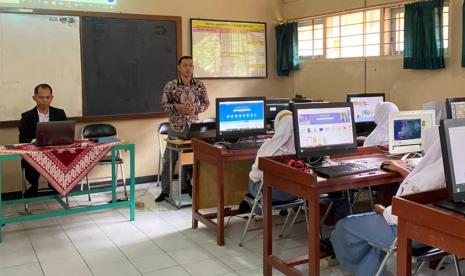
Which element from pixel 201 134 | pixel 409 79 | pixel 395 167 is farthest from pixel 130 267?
pixel 409 79

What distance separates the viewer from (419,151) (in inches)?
133

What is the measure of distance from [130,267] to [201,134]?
1511 mm

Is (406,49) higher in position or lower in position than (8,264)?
higher

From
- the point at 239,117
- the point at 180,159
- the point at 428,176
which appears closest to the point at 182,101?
the point at 180,159

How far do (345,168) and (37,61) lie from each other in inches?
141

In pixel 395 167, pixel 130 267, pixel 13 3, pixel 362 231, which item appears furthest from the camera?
pixel 13 3

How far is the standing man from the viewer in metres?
4.78

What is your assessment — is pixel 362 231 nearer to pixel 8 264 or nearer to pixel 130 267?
pixel 130 267

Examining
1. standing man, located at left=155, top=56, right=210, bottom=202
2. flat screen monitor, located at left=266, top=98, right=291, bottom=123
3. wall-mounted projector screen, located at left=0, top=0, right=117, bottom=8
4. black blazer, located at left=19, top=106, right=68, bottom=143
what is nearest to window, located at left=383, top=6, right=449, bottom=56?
flat screen monitor, located at left=266, top=98, right=291, bottom=123

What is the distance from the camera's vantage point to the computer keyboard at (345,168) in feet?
9.13

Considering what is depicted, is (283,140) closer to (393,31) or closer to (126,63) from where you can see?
(393,31)

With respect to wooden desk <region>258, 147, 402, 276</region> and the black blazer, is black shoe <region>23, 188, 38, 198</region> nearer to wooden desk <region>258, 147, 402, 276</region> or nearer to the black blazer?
the black blazer

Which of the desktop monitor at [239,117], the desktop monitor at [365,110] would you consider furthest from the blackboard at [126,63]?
the desktop monitor at [365,110]

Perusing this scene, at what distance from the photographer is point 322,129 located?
3082mm
